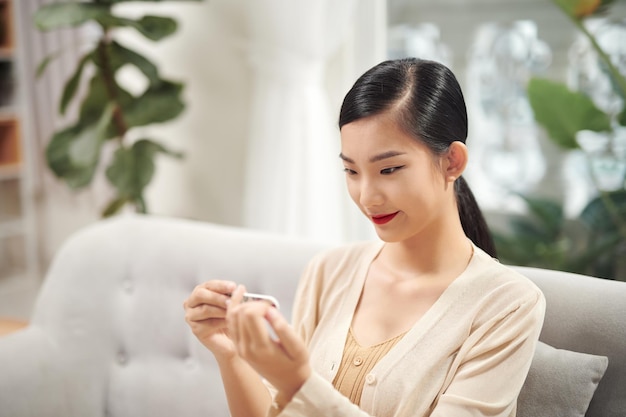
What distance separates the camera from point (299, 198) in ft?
8.87

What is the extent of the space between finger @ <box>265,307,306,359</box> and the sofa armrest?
1006 millimetres

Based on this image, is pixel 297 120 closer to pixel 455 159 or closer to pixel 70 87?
pixel 70 87

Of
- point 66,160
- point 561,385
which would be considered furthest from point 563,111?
point 66,160

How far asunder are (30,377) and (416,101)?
47.2 inches

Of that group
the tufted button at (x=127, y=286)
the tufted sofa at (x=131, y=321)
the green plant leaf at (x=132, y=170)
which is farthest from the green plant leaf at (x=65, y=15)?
the tufted button at (x=127, y=286)

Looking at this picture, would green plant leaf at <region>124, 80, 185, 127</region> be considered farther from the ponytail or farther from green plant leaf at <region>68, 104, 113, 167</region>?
the ponytail

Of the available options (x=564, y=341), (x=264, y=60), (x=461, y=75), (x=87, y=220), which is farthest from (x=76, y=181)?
(x=564, y=341)

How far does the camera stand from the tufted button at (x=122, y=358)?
6.18 feet

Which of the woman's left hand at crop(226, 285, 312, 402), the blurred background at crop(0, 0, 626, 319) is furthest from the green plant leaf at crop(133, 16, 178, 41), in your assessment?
the woman's left hand at crop(226, 285, 312, 402)

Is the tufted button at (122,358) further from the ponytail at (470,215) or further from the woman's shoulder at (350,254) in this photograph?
the ponytail at (470,215)

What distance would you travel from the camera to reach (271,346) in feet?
3.25

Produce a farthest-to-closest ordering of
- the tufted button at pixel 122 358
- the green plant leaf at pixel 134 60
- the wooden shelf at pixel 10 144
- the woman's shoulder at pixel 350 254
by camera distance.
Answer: the wooden shelf at pixel 10 144 < the green plant leaf at pixel 134 60 < the tufted button at pixel 122 358 < the woman's shoulder at pixel 350 254

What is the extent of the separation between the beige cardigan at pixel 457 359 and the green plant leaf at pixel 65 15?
1.74m

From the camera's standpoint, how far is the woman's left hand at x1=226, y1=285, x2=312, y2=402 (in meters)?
0.99
